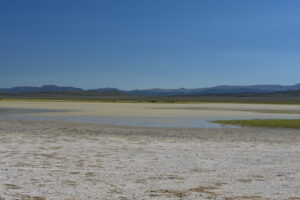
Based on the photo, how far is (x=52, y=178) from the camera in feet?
32.8

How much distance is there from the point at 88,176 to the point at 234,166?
4229mm

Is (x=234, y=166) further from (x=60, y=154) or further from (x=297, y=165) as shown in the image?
(x=60, y=154)

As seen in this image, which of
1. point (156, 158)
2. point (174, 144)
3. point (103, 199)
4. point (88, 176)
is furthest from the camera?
point (174, 144)

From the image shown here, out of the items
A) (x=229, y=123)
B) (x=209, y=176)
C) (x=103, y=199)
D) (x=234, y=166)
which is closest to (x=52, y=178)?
(x=103, y=199)

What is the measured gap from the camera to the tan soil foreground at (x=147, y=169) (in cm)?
874

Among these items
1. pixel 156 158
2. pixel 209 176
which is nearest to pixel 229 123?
pixel 156 158

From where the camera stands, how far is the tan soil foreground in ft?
28.7

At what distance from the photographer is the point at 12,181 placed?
9.54 meters

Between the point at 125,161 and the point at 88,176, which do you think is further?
the point at 125,161

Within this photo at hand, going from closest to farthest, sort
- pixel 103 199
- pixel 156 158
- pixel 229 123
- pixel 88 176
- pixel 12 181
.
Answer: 1. pixel 103 199
2. pixel 12 181
3. pixel 88 176
4. pixel 156 158
5. pixel 229 123

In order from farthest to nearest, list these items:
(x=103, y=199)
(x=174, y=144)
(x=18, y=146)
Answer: (x=174, y=144) < (x=18, y=146) < (x=103, y=199)

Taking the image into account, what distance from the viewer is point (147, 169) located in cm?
1135

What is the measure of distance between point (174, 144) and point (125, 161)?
4717 millimetres

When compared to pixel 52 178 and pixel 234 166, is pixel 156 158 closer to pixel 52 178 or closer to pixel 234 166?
pixel 234 166
